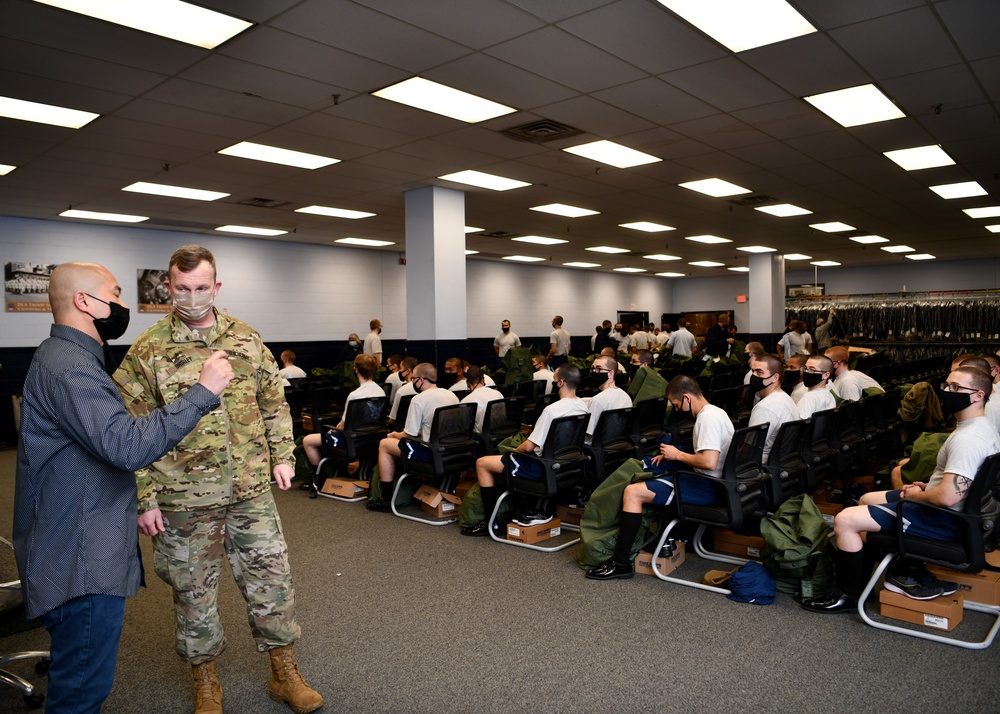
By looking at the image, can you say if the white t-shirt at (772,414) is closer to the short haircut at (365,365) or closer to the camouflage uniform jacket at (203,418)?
the camouflage uniform jacket at (203,418)

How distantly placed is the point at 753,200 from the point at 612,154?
11.0ft

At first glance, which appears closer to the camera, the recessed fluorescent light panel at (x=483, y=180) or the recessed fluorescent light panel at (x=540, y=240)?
the recessed fluorescent light panel at (x=483, y=180)

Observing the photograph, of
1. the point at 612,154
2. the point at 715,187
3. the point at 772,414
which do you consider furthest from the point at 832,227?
the point at 772,414

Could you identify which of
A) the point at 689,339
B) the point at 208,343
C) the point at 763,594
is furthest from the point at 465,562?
the point at 689,339

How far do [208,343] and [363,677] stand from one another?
1.46 m

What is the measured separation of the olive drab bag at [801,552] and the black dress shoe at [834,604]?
0.05m

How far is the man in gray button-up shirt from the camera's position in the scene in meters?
1.77

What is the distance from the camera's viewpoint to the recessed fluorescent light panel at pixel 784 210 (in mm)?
9859

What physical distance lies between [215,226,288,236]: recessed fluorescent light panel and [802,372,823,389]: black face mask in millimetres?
8950

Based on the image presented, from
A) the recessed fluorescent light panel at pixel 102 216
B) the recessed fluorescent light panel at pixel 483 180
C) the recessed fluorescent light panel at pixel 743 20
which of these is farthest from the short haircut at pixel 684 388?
the recessed fluorescent light panel at pixel 102 216

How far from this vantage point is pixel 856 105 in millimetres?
5445

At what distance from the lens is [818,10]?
3775mm

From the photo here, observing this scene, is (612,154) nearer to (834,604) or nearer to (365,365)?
(365,365)

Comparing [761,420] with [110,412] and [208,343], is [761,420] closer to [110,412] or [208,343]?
[208,343]
